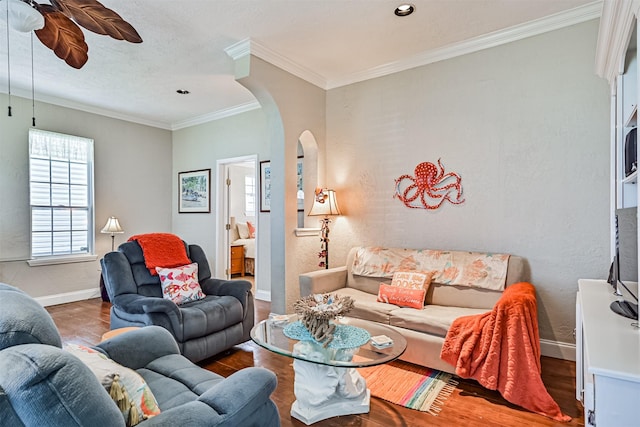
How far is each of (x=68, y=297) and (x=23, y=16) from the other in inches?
171

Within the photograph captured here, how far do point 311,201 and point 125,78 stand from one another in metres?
2.51

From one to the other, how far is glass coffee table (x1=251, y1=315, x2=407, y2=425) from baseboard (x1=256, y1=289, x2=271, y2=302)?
2744 mm

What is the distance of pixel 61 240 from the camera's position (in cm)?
477

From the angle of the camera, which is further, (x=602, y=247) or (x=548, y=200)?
Result: (x=548, y=200)

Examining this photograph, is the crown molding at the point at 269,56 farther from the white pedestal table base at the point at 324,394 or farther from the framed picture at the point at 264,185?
the white pedestal table base at the point at 324,394

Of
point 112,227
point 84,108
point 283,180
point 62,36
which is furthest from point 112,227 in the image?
point 62,36

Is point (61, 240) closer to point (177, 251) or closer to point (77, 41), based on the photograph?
point (177, 251)

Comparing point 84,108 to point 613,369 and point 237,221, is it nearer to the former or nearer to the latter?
point 237,221

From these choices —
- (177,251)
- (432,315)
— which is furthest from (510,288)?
(177,251)

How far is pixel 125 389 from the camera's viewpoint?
1.18 m

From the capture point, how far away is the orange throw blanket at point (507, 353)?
83.2 inches

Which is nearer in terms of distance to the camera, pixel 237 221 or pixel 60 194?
pixel 60 194

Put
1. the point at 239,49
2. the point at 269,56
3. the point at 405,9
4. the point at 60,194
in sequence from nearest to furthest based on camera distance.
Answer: the point at 405,9 → the point at 239,49 → the point at 269,56 → the point at 60,194

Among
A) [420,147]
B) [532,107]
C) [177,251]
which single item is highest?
[532,107]
